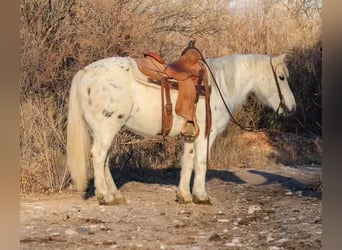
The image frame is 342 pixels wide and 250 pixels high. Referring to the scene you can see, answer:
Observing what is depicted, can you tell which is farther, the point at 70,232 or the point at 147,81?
the point at 147,81

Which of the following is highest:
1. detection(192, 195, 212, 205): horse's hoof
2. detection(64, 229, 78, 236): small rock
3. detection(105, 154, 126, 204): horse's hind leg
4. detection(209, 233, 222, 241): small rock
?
detection(105, 154, 126, 204): horse's hind leg

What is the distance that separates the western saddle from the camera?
2.53 metres

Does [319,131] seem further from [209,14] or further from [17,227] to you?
[17,227]

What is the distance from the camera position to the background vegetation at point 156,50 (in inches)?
96.7

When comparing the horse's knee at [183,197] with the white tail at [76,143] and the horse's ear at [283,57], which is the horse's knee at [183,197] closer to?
the white tail at [76,143]

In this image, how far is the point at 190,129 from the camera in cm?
258

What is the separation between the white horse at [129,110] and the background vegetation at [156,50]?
54 mm

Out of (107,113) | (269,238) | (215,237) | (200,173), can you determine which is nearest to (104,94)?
(107,113)

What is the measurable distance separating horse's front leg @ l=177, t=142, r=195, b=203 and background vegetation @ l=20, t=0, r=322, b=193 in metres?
0.08

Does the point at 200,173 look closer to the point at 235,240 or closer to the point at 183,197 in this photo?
the point at 183,197

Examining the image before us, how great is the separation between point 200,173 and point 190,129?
208 mm

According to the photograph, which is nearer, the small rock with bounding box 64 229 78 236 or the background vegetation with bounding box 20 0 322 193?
the small rock with bounding box 64 229 78 236

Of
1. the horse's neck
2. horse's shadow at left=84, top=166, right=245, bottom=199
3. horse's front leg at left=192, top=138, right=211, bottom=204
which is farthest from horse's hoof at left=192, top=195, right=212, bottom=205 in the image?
the horse's neck

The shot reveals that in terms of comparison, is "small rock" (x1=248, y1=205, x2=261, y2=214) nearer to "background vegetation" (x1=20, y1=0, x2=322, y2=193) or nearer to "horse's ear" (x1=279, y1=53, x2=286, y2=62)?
"background vegetation" (x1=20, y1=0, x2=322, y2=193)
